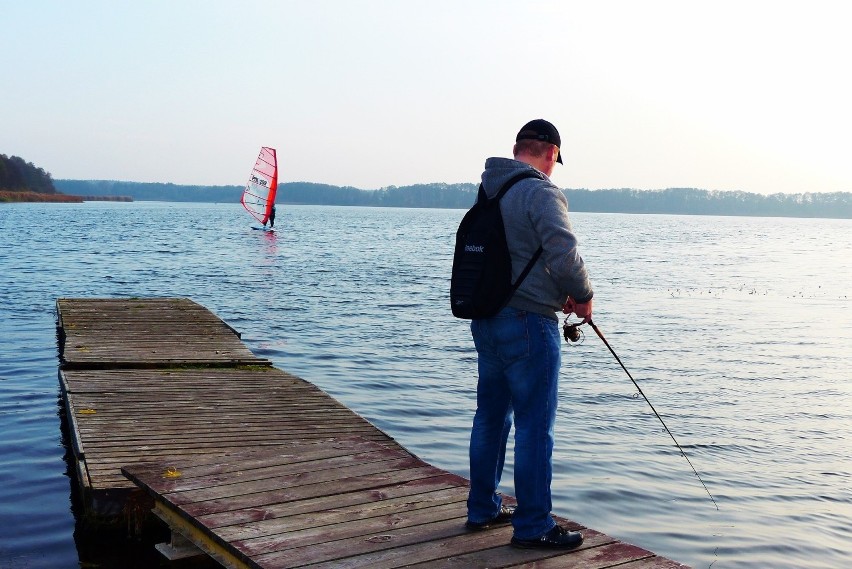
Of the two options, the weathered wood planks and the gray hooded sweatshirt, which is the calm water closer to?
the weathered wood planks

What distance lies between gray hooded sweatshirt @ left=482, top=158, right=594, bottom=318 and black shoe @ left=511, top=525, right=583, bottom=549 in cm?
107

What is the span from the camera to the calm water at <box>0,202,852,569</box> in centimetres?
764

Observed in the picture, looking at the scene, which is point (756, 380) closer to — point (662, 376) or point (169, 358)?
point (662, 376)

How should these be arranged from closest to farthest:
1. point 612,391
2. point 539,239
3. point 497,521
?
1. point 539,239
2. point 497,521
3. point 612,391

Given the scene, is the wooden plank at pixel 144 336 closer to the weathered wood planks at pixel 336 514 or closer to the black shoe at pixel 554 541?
the weathered wood planks at pixel 336 514

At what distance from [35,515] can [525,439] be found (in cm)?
430

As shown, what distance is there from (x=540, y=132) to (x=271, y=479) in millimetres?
2586

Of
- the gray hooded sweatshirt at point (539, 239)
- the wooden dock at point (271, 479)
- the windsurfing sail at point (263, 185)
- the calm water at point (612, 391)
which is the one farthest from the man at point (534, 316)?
the windsurfing sail at point (263, 185)

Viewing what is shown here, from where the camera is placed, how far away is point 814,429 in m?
11.3

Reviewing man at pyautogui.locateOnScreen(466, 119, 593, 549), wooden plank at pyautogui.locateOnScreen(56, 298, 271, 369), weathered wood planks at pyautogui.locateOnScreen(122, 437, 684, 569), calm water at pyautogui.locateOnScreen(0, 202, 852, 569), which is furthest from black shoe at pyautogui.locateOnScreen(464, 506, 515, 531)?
wooden plank at pyautogui.locateOnScreen(56, 298, 271, 369)

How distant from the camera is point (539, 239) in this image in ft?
14.9

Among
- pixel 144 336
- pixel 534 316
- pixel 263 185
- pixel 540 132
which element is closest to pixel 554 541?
pixel 534 316

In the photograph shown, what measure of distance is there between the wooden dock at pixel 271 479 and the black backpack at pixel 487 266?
46.5 inches

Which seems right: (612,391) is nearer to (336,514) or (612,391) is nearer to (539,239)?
(336,514)
